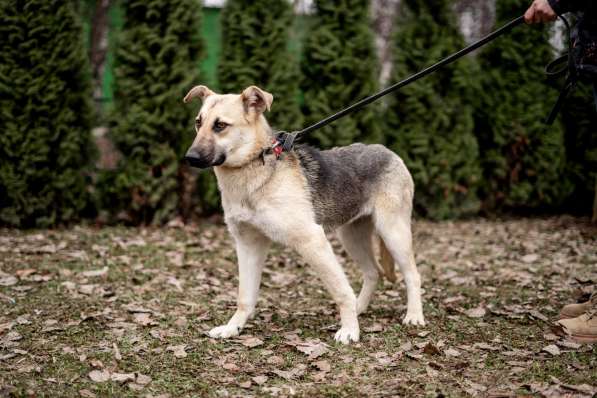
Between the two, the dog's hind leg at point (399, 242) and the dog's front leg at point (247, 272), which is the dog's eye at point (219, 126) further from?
the dog's hind leg at point (399, 242)

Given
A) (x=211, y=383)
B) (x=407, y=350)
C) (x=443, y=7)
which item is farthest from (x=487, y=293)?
(x=443, y=7)

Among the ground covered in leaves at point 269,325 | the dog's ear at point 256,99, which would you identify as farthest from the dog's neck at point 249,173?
the ground covered in leaves at point 269,325

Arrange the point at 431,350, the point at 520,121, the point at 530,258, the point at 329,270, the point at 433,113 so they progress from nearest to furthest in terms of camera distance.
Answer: the point at 431,350 → the point at 329,270 → the point at 530,258 → the point at 433,113 → the point at 520,121

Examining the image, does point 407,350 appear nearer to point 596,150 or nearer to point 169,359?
point 169,359

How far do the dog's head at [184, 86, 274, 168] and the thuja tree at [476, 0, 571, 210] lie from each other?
7.06 m

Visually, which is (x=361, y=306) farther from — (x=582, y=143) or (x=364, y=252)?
(x=582, y=143)

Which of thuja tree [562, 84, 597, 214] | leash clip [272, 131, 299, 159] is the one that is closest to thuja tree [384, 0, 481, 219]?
thuja tree [562, 84, 597, 214]

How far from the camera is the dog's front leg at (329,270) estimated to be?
4512mm

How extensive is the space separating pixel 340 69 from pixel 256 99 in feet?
18.0

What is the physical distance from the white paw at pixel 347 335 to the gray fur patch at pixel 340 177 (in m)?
0.88

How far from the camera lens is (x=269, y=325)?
510 cm

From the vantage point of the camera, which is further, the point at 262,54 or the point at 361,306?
the point at 262,54

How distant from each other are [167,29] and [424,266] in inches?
209

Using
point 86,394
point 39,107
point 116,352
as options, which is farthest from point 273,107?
point 86,394
